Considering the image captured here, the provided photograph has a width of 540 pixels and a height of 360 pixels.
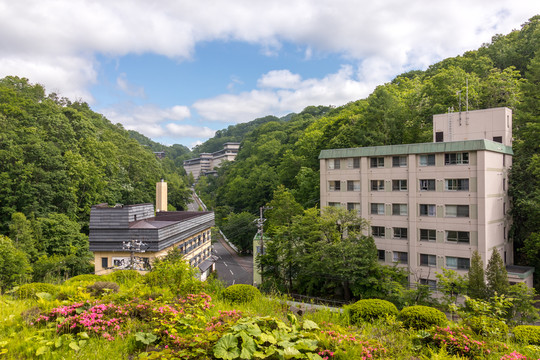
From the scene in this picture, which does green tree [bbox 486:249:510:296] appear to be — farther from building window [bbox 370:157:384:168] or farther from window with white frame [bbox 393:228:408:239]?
building window [bbox 370:157:384:168]

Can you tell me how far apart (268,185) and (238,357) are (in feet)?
197

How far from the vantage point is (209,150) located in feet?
623

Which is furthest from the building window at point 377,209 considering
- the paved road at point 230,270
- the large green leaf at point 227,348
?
the large green leaf at point 227,348

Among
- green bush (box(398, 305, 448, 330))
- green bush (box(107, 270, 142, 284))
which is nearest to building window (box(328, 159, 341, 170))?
green bush (box(107, 270, 142, 284))

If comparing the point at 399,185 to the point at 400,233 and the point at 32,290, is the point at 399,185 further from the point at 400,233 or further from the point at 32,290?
the point at 32,290

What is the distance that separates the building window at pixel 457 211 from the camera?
1083 inches

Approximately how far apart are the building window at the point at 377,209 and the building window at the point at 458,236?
566 cm

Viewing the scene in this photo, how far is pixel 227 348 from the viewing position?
4805mm

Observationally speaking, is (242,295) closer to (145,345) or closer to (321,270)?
(145,345)

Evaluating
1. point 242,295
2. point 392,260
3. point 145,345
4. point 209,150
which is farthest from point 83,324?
point 209,150

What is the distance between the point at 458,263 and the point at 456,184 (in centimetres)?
604

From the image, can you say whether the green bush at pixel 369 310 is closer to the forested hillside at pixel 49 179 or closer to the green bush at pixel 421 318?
the green bush at pixel 421 318

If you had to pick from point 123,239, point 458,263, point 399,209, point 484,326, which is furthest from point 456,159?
point 123,239

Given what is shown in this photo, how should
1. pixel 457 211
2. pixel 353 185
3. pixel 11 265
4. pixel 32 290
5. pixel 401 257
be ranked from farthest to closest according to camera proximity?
pixel 353 185
pixel 401 257
pixel 457 211
pixel 11 265
pixel 32 290
